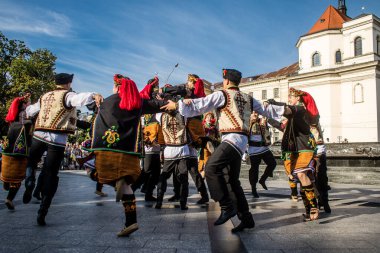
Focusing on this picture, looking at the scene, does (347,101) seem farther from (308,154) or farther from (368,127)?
(308,154)

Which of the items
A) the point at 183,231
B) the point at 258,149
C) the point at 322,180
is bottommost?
the point at 183,231

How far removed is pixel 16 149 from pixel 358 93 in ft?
159

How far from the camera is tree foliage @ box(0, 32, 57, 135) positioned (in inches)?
1403

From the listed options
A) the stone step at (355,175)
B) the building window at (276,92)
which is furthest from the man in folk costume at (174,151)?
the building window at (276,92)

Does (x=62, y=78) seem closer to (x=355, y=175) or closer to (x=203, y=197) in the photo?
(x=203, y=197)

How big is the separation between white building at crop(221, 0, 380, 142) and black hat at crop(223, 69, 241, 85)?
152 feet

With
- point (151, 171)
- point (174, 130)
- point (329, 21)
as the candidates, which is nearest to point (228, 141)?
point (174, 130)

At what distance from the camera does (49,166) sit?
15.9 feet

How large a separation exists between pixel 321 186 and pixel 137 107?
143 inches

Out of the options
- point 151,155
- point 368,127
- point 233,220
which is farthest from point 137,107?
point 368,127

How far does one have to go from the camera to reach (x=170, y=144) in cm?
650

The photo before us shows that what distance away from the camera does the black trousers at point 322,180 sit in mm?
5887

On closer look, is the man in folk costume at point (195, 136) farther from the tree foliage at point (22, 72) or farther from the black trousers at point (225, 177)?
the tree foliage at point (22, 72)

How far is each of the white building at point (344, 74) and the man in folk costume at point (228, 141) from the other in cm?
4629
